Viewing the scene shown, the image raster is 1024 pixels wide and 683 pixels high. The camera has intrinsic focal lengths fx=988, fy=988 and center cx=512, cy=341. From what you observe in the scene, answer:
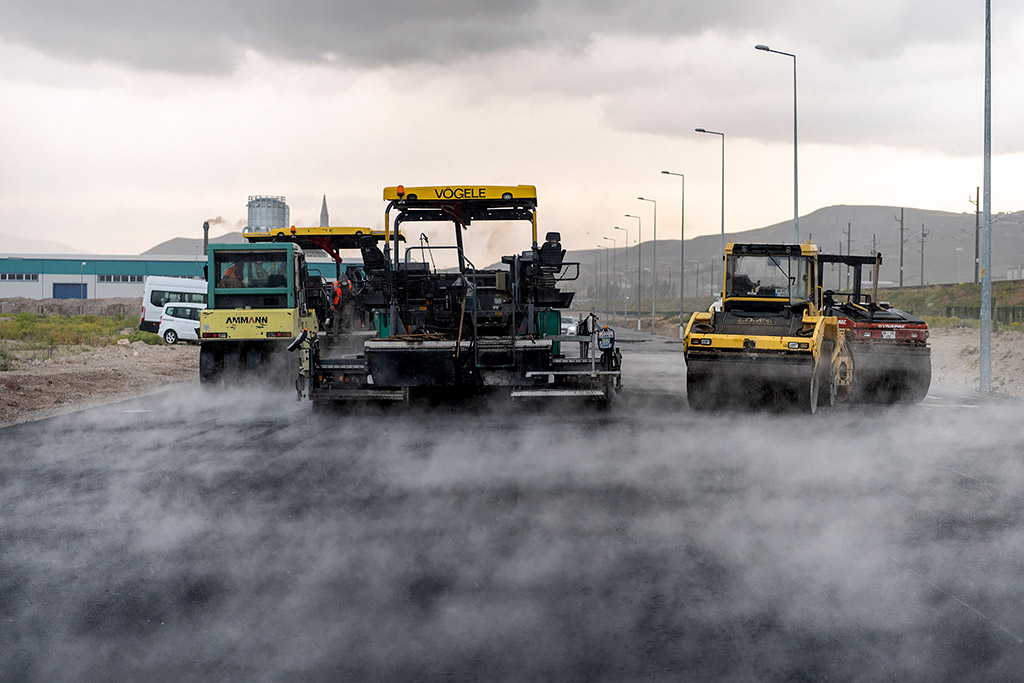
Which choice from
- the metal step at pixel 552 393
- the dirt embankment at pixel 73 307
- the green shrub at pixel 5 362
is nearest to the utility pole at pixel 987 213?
the metal step at pixel 552 393

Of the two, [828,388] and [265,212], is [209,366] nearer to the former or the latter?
[828,388]

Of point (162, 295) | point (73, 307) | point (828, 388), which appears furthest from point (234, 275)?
point (73, 307)

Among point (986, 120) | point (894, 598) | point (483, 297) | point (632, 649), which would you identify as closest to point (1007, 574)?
point (894, 598)

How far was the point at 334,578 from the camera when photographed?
18.7 feet

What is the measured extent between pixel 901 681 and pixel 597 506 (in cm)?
366

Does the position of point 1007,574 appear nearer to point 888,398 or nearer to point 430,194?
point 430,194

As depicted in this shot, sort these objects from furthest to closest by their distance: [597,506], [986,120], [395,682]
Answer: [986,120] → [597,506] → [395,682]

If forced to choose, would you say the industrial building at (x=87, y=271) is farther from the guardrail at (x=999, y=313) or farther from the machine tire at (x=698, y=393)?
the machine tire at (x=698, y=393)

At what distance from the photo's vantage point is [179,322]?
123 ft

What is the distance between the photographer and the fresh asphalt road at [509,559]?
4492 mm

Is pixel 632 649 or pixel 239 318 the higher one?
pixel 239 318

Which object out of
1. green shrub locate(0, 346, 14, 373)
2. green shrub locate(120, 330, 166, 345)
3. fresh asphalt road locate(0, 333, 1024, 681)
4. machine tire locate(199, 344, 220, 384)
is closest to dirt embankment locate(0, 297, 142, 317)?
green shrub locate(120, 330, 166, 345)

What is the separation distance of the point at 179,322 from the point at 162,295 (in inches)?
274

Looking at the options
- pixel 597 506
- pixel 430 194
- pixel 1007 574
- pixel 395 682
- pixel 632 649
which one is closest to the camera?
pixel 395 682
